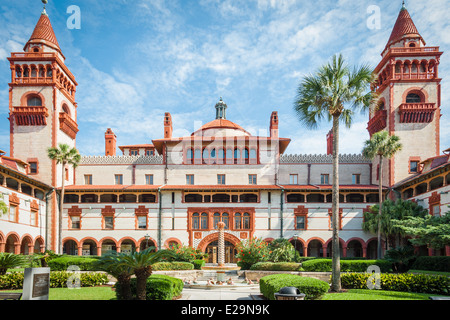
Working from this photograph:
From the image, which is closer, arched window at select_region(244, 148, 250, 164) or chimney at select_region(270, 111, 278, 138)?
arched window at select_region(244, 148, 250, 164)

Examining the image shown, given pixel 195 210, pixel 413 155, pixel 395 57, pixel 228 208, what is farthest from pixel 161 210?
pixel 395 57

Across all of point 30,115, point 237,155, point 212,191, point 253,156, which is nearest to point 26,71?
point 30,115

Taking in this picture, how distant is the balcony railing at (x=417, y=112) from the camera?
41.8 meters

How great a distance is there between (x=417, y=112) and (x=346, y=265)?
70.3 ft

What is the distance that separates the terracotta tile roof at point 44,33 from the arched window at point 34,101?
21.0 feet

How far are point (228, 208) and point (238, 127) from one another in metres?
12.5

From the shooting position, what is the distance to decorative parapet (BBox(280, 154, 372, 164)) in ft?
157

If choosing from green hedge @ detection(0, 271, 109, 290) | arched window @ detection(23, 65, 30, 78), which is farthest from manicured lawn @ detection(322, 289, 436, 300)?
arched window @ detection(23, 65, 30, 78)

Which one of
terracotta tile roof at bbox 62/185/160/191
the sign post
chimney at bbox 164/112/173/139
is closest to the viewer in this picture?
the sign post

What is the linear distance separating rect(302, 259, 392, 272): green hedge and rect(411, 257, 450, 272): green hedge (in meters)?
2.87

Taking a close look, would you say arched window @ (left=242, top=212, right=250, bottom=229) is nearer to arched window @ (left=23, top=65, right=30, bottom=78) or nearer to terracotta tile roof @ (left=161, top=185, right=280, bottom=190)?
terracotta tile roof @ (left=161, top=185, right=280, bottom=190)

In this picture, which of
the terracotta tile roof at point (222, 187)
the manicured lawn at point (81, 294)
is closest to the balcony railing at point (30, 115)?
the terracotta tile roof at point (222, 187)

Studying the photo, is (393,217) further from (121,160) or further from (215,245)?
(121,160)

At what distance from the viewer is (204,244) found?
42.8m
